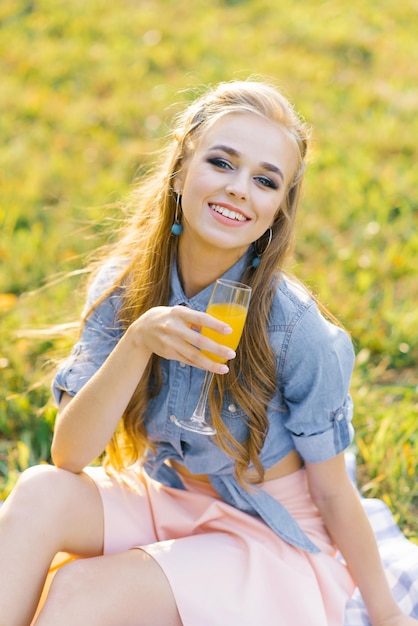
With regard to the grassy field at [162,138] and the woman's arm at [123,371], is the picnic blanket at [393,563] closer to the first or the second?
the grassy field at [162,138]

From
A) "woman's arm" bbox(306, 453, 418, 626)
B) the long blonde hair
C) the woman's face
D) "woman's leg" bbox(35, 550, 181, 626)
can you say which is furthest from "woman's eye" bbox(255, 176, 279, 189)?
"woman's leg" bbox(35, 550, 181, 626)

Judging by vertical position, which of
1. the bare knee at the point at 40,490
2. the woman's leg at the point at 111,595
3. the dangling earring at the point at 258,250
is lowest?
the woman's leg at the point at 111,595

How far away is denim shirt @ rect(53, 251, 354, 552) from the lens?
229 cm

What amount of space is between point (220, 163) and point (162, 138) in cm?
80

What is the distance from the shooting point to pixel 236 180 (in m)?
2.24

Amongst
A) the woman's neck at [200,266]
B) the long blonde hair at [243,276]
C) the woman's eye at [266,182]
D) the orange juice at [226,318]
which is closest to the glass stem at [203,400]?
the long blonde hair at [243,276]

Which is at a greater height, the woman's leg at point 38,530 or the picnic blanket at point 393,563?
the woman's leg at point 38,530

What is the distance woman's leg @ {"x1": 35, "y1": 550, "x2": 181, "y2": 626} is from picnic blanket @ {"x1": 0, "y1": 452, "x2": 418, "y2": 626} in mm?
272

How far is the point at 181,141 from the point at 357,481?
1.57 meters

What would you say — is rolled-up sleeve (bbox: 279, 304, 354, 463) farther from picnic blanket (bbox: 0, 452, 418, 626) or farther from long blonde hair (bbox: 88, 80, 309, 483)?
picnic blanket (bbox: 0, 452, 418, 626)

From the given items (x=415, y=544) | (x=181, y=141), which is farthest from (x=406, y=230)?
(x=181, y=141)

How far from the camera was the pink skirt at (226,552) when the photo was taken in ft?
7.19

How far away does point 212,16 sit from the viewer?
24.4 ft

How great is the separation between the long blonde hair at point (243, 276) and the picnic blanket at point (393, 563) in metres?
0.54
